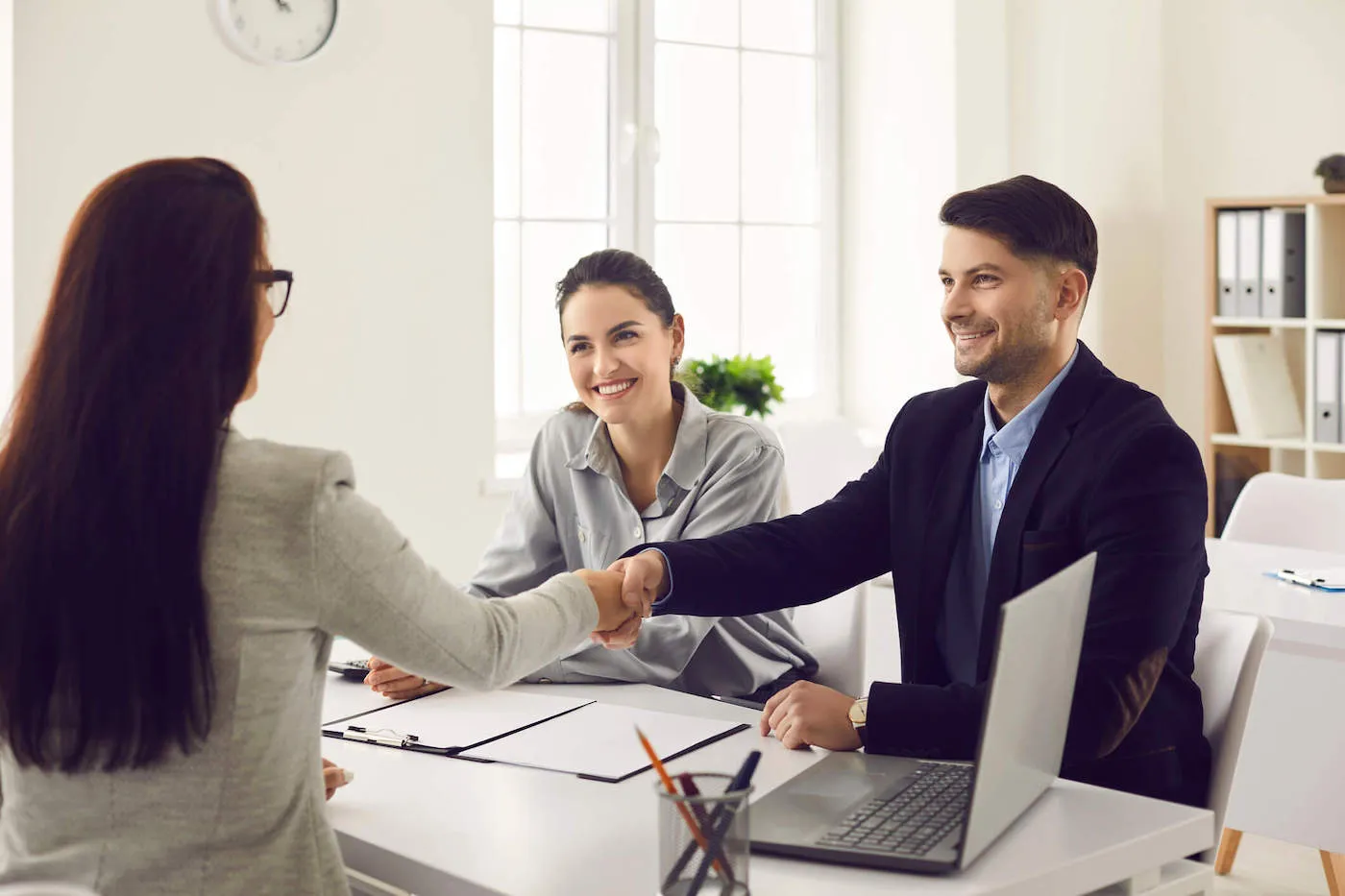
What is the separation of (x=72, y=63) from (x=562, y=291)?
6.02 feet

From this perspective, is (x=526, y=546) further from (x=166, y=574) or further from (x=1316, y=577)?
(x=1316, y=577)

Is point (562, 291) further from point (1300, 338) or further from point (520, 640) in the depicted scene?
point (1300, 338)

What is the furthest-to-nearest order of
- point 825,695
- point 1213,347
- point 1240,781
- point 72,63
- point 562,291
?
point 1213,347
point 72,63
point 1240,781
point 562,291
point 825,695

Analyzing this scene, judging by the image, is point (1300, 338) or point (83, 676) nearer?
point (83, 676)

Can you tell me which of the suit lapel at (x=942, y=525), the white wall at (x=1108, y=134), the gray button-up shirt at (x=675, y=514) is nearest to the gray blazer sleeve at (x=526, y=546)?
the gray button-up shirt at (x=675, y=514)

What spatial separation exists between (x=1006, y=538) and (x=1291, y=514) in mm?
1823

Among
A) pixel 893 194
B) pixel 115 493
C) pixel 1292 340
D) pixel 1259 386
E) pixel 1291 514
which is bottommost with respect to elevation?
pixel 1291 514

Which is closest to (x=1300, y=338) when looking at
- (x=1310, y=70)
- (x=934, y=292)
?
(x=1310, y=70)

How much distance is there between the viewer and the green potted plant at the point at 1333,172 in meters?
4.26

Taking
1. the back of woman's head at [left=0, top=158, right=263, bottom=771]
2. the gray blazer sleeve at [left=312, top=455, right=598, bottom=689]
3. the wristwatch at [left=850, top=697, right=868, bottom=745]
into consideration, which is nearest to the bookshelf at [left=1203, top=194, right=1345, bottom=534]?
the wristwatch at [left=850, top=697, right=868, bottom=745]

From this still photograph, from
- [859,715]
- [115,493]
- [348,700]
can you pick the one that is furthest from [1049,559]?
[115,493]

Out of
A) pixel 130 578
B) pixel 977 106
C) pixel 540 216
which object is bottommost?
pixel 130 578

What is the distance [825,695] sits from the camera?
167 cm

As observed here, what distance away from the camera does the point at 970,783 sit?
124 centimetres
